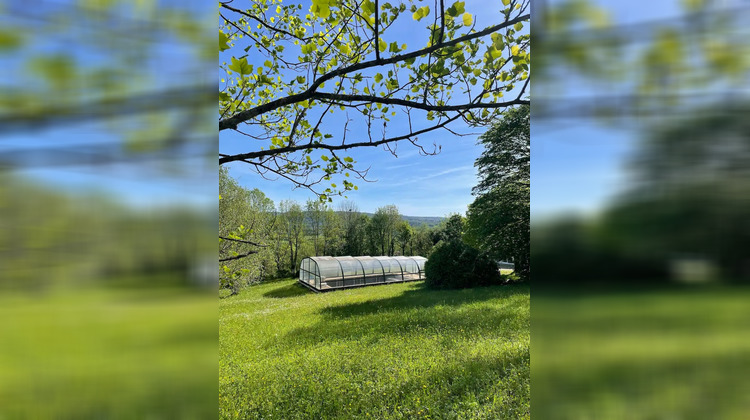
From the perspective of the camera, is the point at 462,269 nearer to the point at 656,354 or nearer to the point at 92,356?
the point at 656,354

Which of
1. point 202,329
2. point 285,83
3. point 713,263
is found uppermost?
point 285,83

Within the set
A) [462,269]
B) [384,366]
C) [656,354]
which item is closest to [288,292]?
[462,269]

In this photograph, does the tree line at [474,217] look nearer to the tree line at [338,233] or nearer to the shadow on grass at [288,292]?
the tree line at [338,233]

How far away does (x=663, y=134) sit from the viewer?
1.59 feet

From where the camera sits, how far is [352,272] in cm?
1977

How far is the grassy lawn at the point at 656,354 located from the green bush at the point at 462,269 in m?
16.1

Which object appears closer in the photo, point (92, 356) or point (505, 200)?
point (92, 356)

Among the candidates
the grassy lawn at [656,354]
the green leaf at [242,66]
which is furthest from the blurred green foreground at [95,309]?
the green leaf at [242,66]

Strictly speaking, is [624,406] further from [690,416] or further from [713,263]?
[713,263]

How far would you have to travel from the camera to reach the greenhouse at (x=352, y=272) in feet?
62.4

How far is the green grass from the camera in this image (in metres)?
3.88

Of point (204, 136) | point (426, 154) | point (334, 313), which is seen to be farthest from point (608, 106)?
point (334, 313)

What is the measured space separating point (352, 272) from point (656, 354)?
19786mm

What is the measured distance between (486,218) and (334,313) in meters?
8.86
